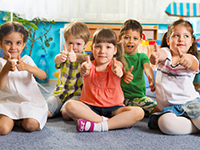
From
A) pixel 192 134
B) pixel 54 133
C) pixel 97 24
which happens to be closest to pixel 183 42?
pixel 192 134

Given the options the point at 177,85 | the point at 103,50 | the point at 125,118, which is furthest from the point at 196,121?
the point at 103,50

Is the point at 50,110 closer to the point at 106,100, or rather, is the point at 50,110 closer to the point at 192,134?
the point at 106,100

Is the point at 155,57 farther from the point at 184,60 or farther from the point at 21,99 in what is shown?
the point at 21,99

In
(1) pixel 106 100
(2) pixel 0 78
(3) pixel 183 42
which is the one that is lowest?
(1) pixel 106 100

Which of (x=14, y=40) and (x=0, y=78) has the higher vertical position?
(x=14, y=40)

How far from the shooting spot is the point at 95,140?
792 mm

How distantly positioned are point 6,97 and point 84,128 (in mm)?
383

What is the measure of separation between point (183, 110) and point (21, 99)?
2.35 ft

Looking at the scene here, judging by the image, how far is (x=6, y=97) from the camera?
3.15 ft

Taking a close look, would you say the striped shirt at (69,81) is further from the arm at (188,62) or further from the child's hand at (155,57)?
the arm at (188,62)

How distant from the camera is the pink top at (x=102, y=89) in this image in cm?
100

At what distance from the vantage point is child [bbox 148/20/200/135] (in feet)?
2.92

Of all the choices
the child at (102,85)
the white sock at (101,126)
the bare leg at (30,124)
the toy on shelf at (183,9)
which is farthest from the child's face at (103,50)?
the toy on shelf at (183,9)

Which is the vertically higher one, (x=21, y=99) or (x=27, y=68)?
(x=27, y=68)
